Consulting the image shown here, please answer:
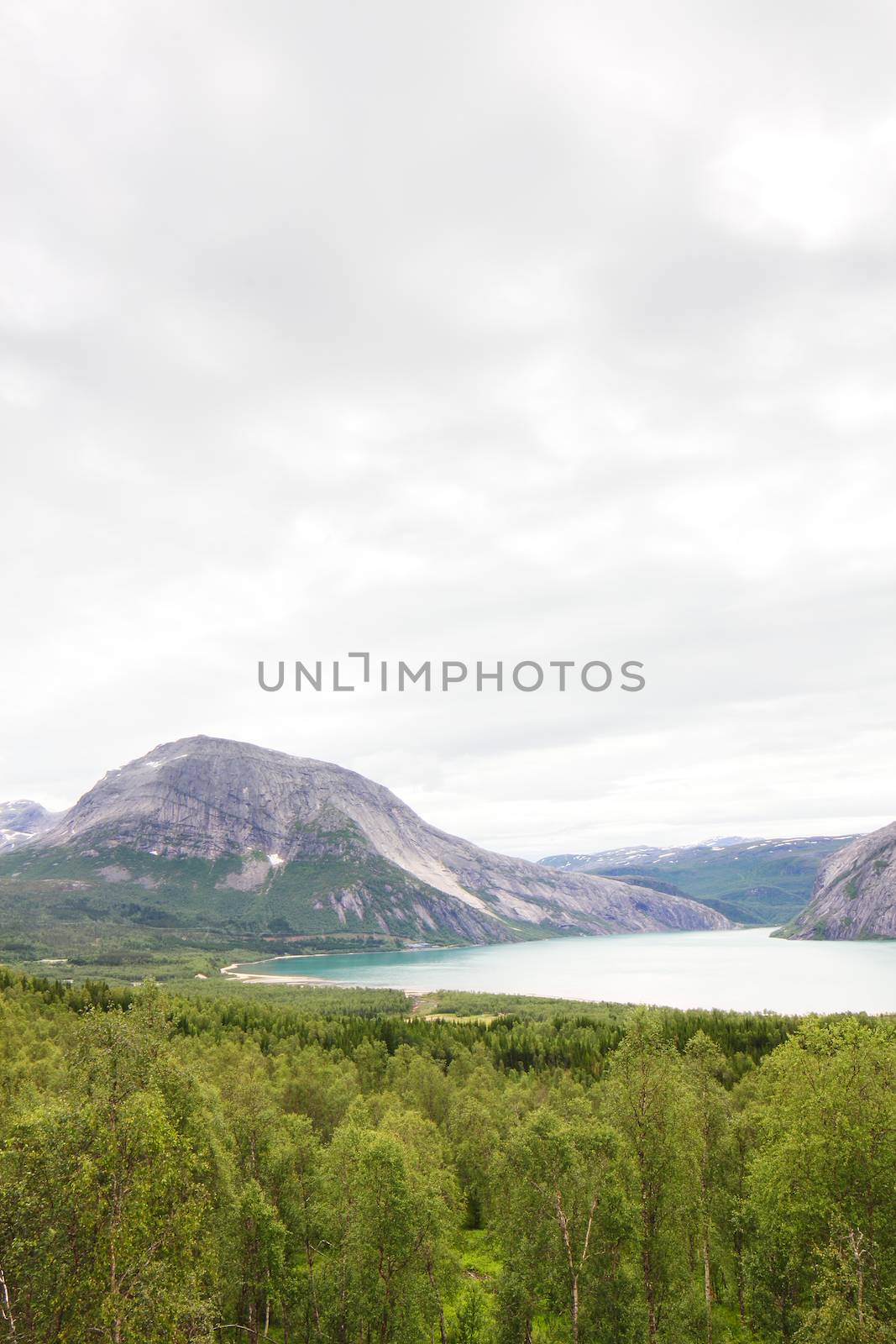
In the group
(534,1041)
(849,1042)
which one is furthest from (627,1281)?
(534,1041)

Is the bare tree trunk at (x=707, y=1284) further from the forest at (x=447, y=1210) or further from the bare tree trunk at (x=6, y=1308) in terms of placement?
the bare tree trunk at (x=6, y=1308)

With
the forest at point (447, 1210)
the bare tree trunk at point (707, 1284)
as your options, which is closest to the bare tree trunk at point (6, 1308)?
the forest at point (447, 1210)

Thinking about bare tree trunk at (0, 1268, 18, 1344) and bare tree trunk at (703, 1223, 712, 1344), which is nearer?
bare tree trunk at (0, 1268, 18, 1344)

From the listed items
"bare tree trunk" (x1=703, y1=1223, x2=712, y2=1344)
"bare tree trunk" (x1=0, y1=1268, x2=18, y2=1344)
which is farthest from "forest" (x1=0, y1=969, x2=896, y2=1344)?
"bare tree trunk" (x1=703, y1=1223, x2=712, y2=1344)

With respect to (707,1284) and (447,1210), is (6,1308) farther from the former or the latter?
(707,1284)

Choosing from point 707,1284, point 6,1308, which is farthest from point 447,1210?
point 6,1308

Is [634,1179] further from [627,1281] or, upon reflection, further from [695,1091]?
[695,1091]

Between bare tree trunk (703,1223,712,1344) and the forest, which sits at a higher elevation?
the forest

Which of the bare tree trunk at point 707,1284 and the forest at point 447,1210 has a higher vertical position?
the forest at point 447,1210

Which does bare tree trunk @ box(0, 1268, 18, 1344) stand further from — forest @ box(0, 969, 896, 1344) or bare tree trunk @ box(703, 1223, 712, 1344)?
bare tree trunk @ box(703, 1223, 712, 1344)
